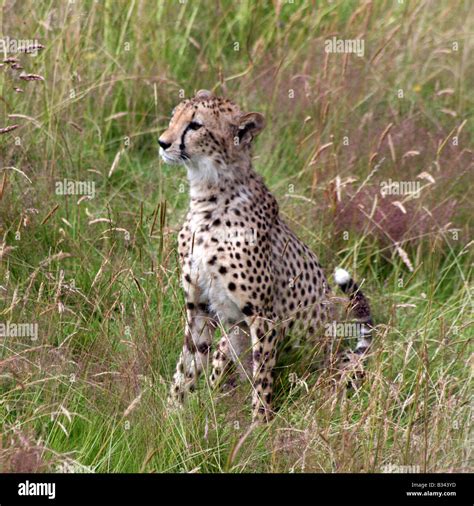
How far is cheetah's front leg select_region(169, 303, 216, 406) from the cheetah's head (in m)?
0.58

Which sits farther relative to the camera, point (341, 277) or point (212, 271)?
point (341, 277)

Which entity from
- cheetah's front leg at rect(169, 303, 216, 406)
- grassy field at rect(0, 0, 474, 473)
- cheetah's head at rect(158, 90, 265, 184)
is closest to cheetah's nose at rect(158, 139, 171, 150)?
cheetah's head at rect(158, 90, 265, 184)

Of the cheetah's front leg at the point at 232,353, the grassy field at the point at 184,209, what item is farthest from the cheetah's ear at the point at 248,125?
the cheetah's front leg at the point at 232,353

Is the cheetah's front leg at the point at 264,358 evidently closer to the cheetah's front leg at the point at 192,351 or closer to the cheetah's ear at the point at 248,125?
the cheetah's front leg at the point at 192,351

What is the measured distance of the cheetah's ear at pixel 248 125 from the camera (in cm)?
525

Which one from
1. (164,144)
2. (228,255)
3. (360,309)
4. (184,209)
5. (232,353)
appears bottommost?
(232,353)

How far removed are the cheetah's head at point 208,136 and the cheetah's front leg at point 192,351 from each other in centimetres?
58

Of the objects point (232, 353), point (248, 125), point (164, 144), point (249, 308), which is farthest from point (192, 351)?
point (248, 125)

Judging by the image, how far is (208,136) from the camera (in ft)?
17.0

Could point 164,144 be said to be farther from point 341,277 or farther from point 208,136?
point 341,277

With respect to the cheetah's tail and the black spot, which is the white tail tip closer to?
the cheetah's tail

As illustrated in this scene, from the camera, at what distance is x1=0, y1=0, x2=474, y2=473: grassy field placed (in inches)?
181

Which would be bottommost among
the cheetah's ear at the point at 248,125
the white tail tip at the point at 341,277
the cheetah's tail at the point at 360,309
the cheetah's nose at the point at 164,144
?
the cheetah's tail at the point at 360,309

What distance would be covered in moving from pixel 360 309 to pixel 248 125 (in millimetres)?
906
